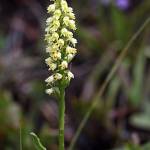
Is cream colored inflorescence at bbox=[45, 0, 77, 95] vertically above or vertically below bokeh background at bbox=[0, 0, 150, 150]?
below

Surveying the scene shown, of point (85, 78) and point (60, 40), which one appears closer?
point (60, 40)

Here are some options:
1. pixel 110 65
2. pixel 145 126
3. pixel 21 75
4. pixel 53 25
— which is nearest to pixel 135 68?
pixel 110 65

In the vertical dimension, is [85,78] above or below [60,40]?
above

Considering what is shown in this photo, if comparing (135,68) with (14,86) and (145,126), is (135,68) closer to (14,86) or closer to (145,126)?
(145,126)

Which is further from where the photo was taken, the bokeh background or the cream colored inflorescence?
the bokeh background
